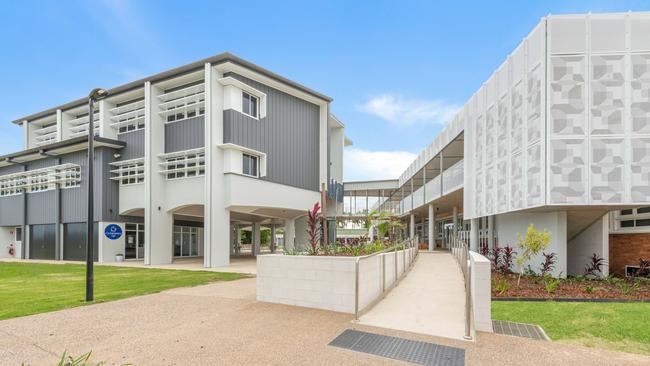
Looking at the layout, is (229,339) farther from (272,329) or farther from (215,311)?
(215,311)

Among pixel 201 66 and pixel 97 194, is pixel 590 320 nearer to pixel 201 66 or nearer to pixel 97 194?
pixel 201 66

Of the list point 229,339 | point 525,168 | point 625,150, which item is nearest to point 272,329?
point 229,339

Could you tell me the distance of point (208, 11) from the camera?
15.6 meters

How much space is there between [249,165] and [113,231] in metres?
11.1

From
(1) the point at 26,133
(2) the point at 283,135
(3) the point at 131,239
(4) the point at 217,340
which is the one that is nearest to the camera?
(4) the point at 217,340

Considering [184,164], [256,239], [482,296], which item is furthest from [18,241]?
[482,296]

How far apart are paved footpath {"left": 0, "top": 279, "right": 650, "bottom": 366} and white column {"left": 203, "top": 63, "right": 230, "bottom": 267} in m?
11.4

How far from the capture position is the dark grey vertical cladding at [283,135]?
21344 millimetres

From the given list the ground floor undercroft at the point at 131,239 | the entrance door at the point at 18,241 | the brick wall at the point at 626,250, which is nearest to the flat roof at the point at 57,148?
the ground floor undercroft at the point at 131,239

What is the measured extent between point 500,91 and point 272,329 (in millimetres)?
13438

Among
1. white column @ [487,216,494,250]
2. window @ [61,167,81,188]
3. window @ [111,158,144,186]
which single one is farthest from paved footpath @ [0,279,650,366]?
window @ [61,167,81,188]

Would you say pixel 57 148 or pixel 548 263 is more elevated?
pixel 57 148

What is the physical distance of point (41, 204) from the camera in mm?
28047

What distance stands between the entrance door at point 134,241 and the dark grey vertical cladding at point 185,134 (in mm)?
7566
